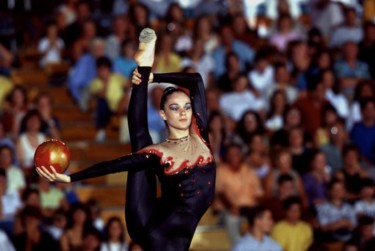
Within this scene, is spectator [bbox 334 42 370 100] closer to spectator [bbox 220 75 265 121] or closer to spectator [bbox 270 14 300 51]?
spectator [bbox 270 14 300 51]

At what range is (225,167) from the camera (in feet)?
40.0

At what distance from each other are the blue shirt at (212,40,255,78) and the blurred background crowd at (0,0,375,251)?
0.06 feet

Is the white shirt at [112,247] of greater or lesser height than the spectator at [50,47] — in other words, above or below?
below

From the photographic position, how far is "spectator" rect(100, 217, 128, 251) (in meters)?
11.0

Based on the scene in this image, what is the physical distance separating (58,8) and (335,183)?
448 cm

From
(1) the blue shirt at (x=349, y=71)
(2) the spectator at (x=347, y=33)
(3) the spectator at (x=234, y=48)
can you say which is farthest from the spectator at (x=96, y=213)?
(2) the spectator at (x=347, y=33)

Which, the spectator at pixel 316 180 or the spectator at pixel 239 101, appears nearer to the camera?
the spectator at pixel 316 180

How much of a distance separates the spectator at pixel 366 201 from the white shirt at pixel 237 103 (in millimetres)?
1621

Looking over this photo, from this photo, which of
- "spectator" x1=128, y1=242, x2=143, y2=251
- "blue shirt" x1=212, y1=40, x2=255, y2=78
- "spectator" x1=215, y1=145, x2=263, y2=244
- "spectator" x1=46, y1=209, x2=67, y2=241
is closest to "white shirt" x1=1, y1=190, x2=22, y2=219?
"spectator" x1=46, y1=209, x2=67, y2=241

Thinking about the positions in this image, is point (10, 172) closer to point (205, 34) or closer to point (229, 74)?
point (229, 74)

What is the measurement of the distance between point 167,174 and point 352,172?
526 centimetres

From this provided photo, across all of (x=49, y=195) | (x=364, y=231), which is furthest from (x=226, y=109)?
(x=49, y=195)

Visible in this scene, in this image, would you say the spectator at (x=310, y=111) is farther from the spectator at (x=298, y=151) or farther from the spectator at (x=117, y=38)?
the spectator at (x=117, y=38)

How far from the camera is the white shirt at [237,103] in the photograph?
43.5 feet
